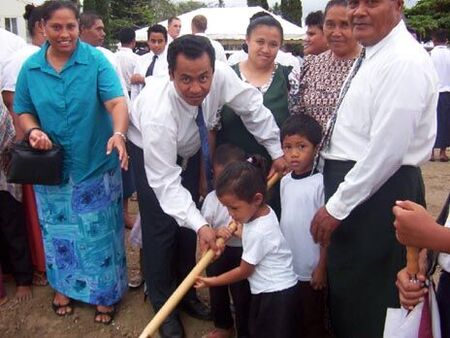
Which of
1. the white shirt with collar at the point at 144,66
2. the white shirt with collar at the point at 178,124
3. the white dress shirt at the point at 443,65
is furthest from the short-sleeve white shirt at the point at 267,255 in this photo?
the white dress shirt at the point at 443,65

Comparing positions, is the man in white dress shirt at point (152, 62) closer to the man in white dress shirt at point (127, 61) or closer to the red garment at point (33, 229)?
the man in white dress shirt at point (127, 61)

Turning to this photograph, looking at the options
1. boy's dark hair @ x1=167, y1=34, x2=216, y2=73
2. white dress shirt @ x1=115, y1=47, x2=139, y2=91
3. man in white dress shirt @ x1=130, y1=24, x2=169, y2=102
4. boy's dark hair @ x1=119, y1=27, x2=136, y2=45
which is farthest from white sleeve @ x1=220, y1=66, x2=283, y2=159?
boy's dark hair @ x1=119, y1=27, x2=136, y2=45

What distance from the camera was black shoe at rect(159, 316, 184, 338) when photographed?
2.91 meters

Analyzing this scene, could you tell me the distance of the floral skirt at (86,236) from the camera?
3016mm

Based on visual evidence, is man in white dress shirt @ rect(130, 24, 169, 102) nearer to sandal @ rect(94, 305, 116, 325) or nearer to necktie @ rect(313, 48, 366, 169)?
sandal @ rect(94, 305, 116, 325)

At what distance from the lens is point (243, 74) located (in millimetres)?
3094

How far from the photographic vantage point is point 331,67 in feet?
8.95

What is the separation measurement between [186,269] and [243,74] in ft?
4.21

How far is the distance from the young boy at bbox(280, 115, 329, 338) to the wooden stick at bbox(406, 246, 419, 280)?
0.90 m

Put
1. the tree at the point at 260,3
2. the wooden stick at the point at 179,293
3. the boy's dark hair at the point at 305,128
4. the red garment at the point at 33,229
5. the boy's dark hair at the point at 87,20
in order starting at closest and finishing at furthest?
the wooden stick at the point at 179,293
the boy's dark hair at the point at 305,128
the red garment at the point at 33,229
the boy's dark hair at the point at 87,20
the tree at the point at 260,3

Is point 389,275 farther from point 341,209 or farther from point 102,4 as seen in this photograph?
point 102,4

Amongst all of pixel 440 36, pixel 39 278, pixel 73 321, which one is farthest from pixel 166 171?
pixel 440 36

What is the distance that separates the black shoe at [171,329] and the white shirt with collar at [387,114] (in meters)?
1.34

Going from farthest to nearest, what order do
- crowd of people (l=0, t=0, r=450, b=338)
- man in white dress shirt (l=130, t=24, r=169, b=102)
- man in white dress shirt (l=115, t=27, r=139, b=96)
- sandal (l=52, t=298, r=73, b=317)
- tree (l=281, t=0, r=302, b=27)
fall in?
tree (l=281, t=0, r=302, b=27)
man in white dress shirt (l=115, t=27, r=139, b=96)
man in white dress shirt (l=130, t=24, r=169, b=102)
sandal (l=52, t=298, r=73, b=317)
crowd of people (l=0, t=0, r=450, b=338)
